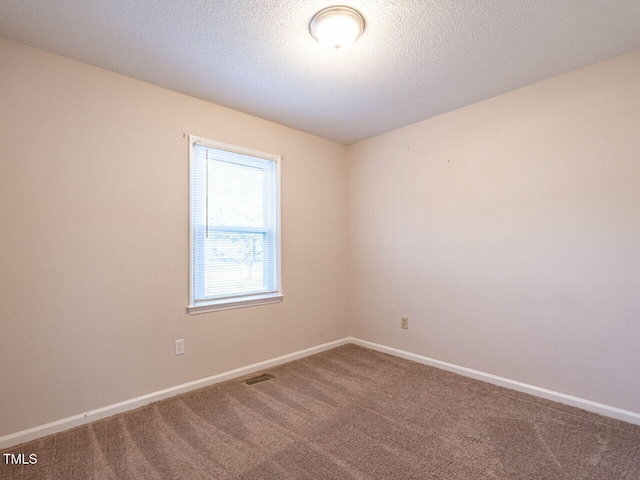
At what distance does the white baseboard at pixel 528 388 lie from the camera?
212 cm

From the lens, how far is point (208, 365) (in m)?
2.73

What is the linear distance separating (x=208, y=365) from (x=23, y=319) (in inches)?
50.3

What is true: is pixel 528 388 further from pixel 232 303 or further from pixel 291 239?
pixel 232 303

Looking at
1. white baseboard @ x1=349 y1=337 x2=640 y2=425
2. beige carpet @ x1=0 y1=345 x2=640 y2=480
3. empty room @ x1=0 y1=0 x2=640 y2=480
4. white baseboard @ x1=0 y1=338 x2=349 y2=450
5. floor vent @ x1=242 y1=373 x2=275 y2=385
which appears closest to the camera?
beige carpet @ x1=0 y1=345 x2=640 y2=480

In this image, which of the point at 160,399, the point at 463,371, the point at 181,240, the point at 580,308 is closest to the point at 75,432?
the point at 160,399

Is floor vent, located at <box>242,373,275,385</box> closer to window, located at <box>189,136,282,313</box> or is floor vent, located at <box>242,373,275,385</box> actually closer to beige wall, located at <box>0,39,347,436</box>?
beige wall, located at <box>0,39,347,436</box>

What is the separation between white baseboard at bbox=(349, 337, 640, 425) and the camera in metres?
2.12

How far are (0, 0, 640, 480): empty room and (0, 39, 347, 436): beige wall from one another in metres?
0.01

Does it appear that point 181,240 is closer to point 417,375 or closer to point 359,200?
point 359,200

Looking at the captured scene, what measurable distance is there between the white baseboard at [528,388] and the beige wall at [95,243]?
1509 mm

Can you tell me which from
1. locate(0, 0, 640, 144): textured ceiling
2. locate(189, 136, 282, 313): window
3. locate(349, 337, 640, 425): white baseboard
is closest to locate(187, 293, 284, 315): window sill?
locate(189, 136, 282, 313): window

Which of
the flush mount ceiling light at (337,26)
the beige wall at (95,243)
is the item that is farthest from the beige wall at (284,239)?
the flush mount ceiling light at (337,26)

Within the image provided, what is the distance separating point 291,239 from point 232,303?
878 mm

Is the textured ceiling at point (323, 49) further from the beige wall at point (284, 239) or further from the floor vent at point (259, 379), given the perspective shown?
the floor vent at point (259, 379)
